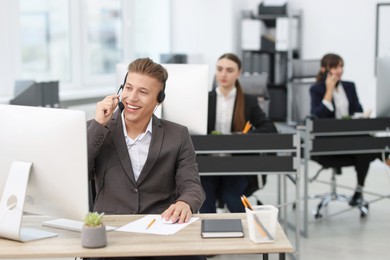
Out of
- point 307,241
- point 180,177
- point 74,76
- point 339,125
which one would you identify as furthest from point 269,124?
point 74,76

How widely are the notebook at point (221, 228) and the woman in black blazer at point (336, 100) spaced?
109 inches

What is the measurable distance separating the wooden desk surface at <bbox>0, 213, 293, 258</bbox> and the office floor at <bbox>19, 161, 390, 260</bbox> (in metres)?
1.86

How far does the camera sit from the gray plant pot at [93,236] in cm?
205

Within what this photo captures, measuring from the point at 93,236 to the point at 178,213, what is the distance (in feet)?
1.27

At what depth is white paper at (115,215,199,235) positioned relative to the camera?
222 cm

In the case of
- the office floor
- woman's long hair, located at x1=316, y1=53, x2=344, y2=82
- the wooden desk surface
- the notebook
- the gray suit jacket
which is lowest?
the office floor

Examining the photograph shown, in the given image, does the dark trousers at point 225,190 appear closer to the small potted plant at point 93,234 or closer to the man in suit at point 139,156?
the man in suit at point 139,156

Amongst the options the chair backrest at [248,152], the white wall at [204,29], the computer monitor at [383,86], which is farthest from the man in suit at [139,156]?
the white wall at [204,29]

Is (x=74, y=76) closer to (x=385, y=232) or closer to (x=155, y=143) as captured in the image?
(x=385, y=232)

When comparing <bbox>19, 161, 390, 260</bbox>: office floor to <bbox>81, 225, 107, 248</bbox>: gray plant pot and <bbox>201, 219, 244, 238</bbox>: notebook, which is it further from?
<bbox>81, 225, 107, 248</bbox>: gray plant pot

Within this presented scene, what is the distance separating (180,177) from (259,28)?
5.21m

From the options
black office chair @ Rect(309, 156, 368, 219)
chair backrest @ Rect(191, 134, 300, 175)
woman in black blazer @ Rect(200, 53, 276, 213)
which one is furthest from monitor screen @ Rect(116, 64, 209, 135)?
black office chair @ Rect(309, 156, 368, 219)

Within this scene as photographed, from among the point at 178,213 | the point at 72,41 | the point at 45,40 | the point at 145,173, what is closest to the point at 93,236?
the point at 178,213

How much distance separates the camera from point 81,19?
6.15 meters
